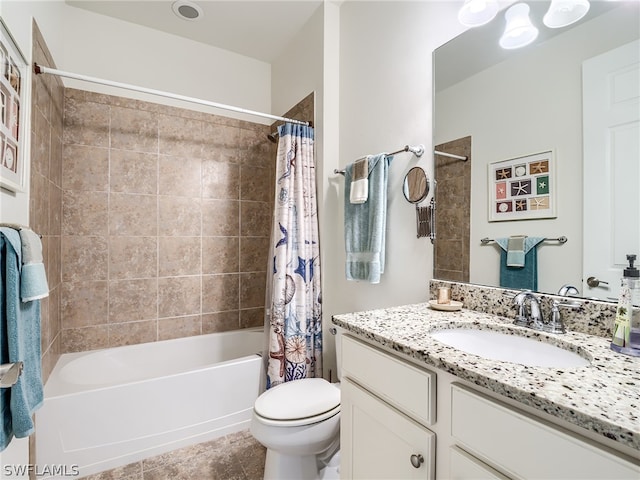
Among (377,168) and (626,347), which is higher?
(377,168)

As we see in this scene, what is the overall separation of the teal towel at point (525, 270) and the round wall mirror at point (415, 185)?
16.3 inches

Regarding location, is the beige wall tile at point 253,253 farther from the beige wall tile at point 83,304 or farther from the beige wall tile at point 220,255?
the beige wall tile at point 83,304

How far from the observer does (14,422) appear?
0.90 metres

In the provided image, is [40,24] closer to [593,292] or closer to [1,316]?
[1,316]

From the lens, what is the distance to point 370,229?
1640 mm

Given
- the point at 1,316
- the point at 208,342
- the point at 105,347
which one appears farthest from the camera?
the point at 208,342

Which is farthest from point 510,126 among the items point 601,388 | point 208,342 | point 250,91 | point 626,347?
point 208,342

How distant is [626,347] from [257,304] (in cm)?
239

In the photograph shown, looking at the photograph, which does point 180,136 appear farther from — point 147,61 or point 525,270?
point 525,270

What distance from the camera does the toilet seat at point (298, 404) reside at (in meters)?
1.30

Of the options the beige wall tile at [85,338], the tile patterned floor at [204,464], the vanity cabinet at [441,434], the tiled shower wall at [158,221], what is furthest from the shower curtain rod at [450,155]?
the beige wall tile at [85,338]

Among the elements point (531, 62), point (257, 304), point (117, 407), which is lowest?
point (117, 407)

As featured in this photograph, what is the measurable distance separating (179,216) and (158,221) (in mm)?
151

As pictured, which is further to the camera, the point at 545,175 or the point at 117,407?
the point at 117,407
